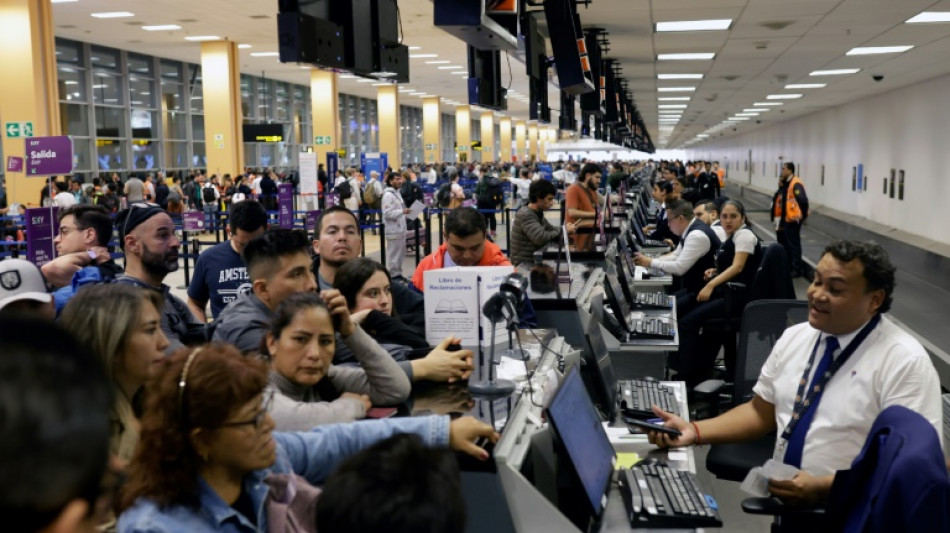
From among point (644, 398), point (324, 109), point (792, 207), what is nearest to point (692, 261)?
point (644, 398)

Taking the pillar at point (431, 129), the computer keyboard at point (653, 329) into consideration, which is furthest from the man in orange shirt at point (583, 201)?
the pillar at point (431, 129)

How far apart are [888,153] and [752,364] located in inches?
764

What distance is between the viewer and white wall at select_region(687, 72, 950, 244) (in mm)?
17781

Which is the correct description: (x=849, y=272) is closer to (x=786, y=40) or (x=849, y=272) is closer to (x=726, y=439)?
(x=726, y=439)

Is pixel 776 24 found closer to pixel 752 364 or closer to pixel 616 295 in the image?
pixel 616 295

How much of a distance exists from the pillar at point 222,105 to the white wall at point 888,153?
53.6 feet

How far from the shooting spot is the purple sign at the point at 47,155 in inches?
483

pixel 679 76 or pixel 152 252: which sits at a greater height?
pixel 679 76

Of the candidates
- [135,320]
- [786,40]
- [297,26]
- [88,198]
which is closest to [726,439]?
[135,320]

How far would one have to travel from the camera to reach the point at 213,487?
1866mm

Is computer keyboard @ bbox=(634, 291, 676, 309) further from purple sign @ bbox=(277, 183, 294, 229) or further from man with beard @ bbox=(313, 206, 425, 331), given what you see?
purple sign @ bbox=(277, 183, 294, 229)

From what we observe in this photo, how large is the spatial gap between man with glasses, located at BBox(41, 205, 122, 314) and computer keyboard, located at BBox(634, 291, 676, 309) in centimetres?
395

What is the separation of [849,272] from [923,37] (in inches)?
413

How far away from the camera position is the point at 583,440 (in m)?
2.74
